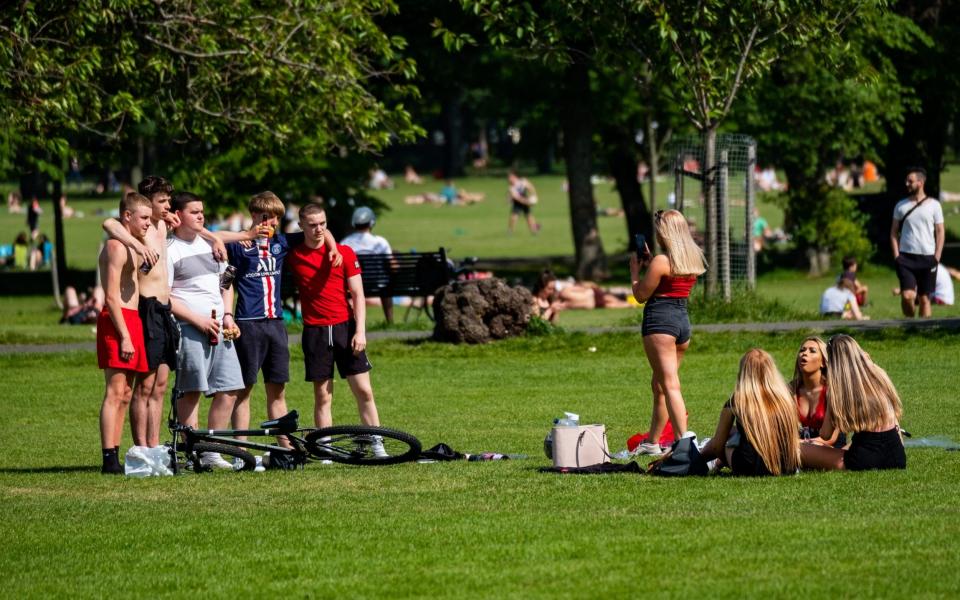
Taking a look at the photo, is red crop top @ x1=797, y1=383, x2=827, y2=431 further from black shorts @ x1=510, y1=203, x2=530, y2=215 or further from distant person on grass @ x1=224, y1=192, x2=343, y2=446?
black shorts @ x1=510, y1=203, x2=530, y2=215

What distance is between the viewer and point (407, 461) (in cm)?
1073

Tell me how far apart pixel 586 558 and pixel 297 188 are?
79.7 ft

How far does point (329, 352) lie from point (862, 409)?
382cm

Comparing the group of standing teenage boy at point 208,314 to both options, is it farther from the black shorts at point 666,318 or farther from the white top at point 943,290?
the white top at point 943,290

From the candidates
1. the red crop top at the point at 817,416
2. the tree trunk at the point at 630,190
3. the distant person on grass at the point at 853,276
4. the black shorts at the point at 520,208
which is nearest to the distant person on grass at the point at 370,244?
the distant person on grass at the point at 853,276

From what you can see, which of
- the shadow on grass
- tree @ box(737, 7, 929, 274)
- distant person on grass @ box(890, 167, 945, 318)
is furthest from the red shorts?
tree @ box(737, 7, 929, 274)

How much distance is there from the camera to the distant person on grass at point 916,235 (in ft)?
62.3

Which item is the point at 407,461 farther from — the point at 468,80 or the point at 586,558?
the point at 468,80

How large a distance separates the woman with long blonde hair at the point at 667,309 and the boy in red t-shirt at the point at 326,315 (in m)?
2.03

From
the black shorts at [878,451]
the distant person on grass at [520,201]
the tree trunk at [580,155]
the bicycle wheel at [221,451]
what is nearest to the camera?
the black shorts at [878,451]

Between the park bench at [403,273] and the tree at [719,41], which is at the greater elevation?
the tree at [719,41]

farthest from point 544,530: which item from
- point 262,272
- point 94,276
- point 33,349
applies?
point 94,276

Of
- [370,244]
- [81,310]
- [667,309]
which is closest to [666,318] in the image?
[667,309]

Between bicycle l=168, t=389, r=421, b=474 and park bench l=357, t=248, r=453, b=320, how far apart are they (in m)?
11.9
